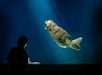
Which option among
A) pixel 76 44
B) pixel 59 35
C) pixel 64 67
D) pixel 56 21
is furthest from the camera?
pixel 56 21

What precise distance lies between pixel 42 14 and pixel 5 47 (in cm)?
195

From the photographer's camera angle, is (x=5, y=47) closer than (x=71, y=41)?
Yes

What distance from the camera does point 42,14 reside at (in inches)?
340

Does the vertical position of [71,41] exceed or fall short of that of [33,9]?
it falls short

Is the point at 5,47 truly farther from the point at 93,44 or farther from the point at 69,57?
the point at 93,44

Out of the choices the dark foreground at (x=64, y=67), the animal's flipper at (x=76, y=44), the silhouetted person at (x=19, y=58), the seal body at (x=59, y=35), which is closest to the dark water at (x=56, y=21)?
the animal's flipper at (x=76, y=44)

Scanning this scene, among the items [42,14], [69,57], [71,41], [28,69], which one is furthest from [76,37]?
[28,69]

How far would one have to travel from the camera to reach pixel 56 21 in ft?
28.8

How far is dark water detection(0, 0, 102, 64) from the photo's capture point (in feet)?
26.9

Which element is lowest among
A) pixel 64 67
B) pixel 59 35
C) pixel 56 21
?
pixel 64 67

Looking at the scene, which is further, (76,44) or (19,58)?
(76,44)

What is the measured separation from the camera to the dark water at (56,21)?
8.20 meters

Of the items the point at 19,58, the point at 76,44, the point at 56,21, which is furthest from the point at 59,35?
the point at 19,58

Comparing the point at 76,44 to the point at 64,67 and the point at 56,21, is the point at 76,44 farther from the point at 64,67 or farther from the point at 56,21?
the point at 64,67
